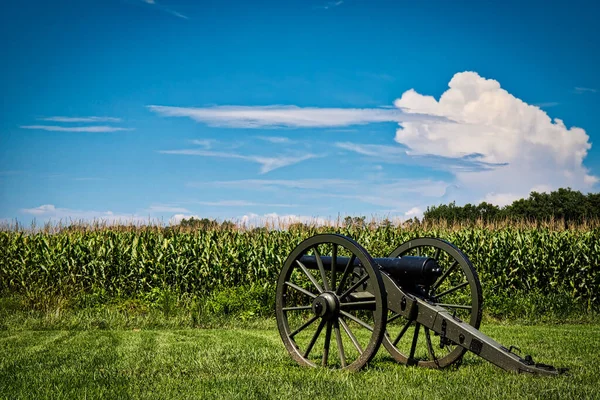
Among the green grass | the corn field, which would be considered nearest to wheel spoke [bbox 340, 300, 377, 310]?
the green grass

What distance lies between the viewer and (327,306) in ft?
23.4

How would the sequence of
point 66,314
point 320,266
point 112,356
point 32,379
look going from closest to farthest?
point 32,379 < point 320,266 < point 112,356 < point 66,314

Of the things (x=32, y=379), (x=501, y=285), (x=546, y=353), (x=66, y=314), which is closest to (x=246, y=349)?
(x=32, y=379)

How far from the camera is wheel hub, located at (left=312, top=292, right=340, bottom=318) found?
23.3 ft

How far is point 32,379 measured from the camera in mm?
6906

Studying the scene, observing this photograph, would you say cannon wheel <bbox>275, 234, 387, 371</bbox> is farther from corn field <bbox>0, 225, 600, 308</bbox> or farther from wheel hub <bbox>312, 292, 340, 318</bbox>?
corn field <bbox>0, 225, 600, 308</bbox>

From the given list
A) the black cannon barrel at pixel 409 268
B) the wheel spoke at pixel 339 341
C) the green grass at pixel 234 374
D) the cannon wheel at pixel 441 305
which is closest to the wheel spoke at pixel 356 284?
the wheel spoke at pixel 339 341

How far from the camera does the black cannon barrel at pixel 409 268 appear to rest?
715 cm

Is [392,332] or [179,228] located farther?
[179,228]

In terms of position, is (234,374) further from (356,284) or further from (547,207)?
(547,207)

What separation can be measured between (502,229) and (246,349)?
43.1 feet

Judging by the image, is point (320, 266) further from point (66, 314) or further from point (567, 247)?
point (567, 247)

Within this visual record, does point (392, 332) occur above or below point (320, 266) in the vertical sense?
below

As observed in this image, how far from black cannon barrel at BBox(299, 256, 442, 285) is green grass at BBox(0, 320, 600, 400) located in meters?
1.06
